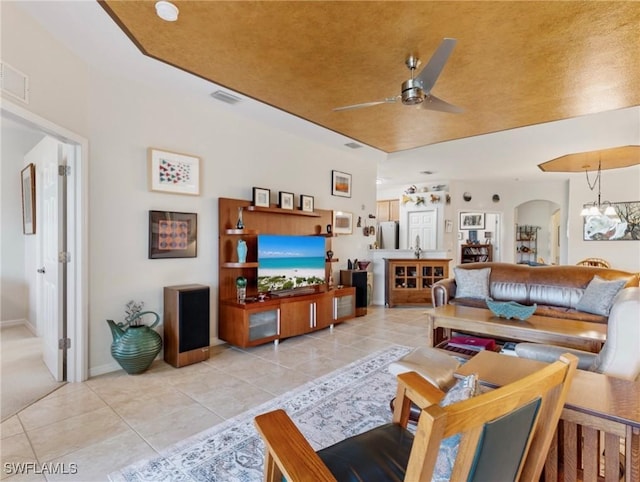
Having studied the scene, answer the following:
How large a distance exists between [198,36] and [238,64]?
1.44 ft

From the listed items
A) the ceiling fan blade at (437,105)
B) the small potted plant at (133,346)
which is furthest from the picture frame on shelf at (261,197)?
the ceiling fan blade at (437,105)

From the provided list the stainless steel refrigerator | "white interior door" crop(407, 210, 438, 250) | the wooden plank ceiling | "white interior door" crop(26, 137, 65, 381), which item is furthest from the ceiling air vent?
"white interior door" crop(407, 210, 438, 250)

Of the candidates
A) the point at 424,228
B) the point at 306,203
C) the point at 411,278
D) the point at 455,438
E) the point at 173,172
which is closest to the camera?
the point at 455,438

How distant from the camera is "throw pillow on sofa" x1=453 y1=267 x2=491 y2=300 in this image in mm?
4531

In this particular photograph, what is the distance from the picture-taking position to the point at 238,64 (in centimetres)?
287

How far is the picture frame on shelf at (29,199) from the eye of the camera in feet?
13.8

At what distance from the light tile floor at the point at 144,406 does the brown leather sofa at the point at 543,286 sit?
1.23 metres

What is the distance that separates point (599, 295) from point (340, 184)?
375cm

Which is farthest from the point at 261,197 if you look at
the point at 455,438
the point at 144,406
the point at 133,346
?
the point at 455,438

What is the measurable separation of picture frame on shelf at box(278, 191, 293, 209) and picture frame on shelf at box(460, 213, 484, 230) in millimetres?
6204

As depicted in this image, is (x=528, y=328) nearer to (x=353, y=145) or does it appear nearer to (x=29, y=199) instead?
(x=353, y=145)

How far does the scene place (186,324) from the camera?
323cm

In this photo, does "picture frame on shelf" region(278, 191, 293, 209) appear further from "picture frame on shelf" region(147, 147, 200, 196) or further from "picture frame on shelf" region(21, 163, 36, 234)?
"picture frame on shelf" region(21, 163, 36, 234)

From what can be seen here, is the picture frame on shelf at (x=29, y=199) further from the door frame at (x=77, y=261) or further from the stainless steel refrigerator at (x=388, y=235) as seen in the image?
the stainless steel refrigerator at (x=388, y=235)
